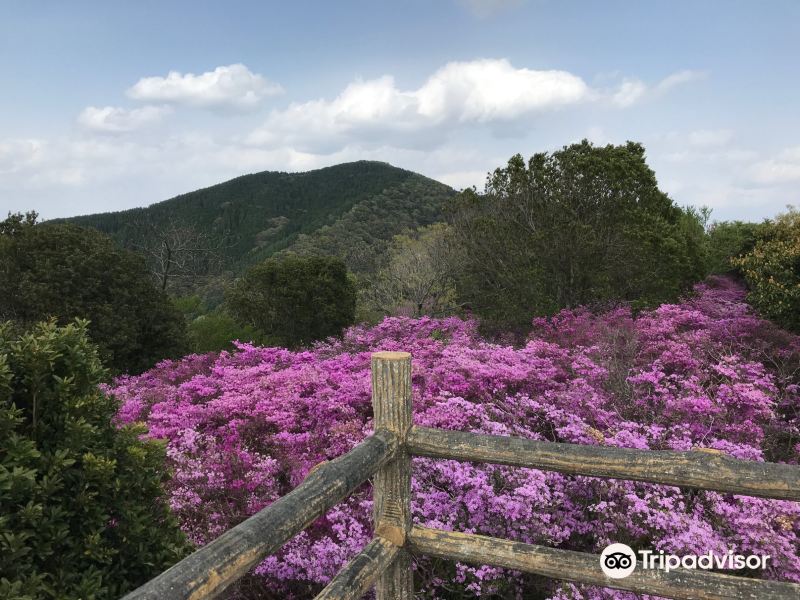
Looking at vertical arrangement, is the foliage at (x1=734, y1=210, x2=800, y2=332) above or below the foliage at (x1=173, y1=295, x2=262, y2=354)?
above

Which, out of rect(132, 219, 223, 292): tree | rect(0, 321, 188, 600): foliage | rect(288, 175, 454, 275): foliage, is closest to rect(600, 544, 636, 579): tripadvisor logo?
rect(0, 321, 188, 600): foliage

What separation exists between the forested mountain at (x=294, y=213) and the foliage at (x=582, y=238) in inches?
1100

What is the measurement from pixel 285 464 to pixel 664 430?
420 cm

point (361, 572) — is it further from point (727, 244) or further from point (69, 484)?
point (727, 244)

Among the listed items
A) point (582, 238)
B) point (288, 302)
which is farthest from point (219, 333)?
point (582, 238)

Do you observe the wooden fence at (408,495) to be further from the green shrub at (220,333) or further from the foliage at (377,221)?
the foliage at (377,221)

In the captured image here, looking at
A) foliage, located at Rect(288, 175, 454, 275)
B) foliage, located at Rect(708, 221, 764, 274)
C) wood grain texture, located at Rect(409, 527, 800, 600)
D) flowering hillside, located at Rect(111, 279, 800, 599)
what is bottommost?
flowering hillside, located at Rect(111, 279, 800, 599)

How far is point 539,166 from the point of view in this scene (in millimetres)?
14156

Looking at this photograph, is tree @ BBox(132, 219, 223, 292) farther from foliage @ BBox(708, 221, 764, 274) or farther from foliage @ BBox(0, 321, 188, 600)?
foliage @ BBox(708, 221, 764, 274)

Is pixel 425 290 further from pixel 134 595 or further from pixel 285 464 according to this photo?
pixel 134 595

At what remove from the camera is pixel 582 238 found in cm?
1305

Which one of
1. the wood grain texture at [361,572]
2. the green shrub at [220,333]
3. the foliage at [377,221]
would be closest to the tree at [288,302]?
the green shrub at [220,333]

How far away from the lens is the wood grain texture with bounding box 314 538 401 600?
6.92 ft

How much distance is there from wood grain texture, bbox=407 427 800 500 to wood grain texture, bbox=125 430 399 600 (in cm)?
33
